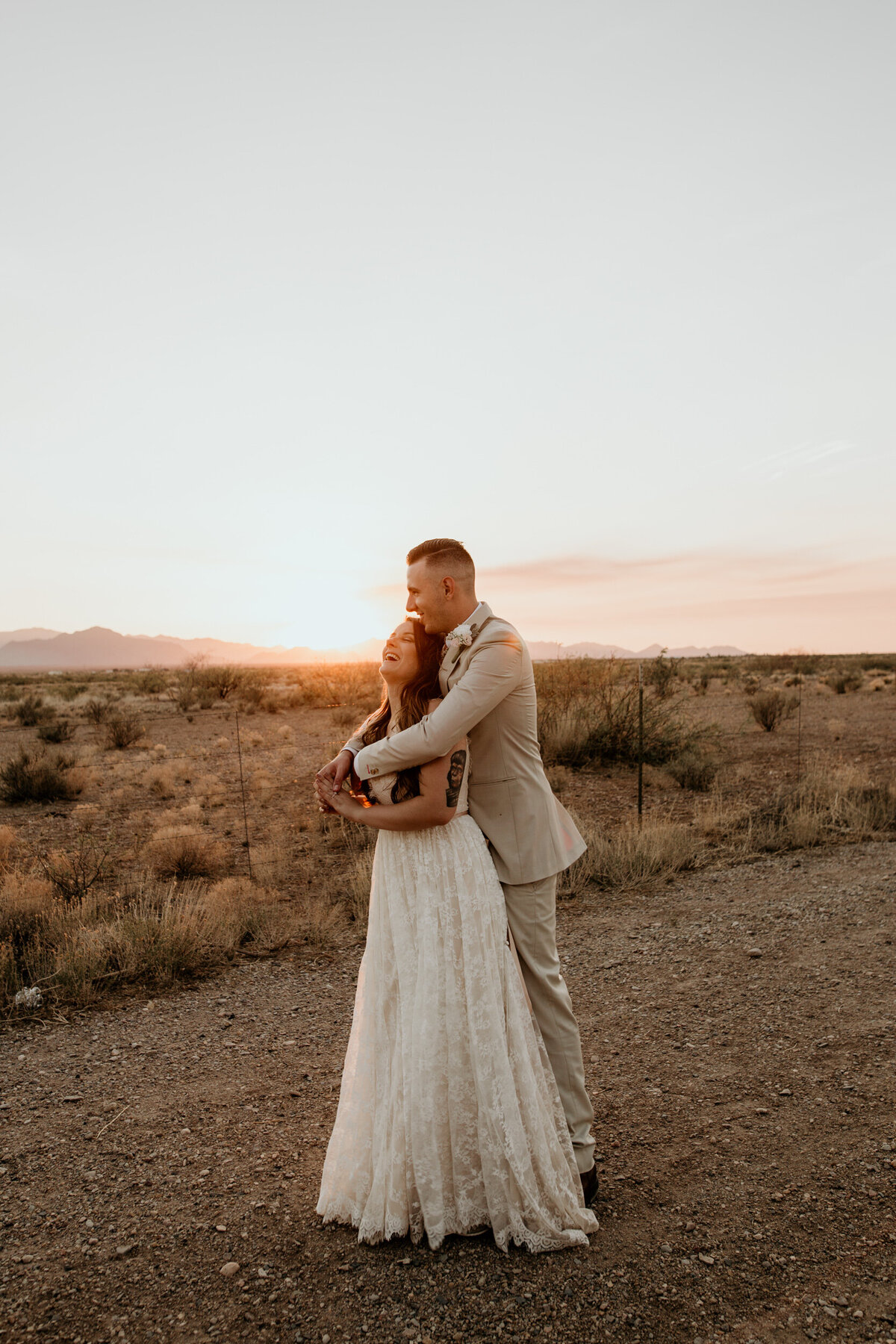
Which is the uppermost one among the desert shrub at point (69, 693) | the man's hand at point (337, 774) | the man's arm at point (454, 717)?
the man's arm at point (454, 717)

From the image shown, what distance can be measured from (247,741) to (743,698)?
17.5m

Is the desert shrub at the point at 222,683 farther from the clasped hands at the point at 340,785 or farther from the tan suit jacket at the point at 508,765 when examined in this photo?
the tan suit jacket at the point at 508,765

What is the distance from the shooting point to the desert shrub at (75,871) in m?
Answer: 7.32

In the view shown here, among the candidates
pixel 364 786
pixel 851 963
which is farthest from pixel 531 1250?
pixel 851 963

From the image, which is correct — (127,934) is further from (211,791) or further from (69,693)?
(69,693)

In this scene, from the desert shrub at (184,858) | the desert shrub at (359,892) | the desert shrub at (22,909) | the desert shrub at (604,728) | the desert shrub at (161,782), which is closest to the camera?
the desert shrub at (22,909)

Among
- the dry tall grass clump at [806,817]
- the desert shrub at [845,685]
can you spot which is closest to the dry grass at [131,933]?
the dry tall grass clump at [806,817]

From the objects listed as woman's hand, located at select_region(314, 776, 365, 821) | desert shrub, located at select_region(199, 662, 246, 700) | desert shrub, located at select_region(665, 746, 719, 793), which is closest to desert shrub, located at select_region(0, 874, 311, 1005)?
woman's hand, located at select_region(314, 776, 365, 821)

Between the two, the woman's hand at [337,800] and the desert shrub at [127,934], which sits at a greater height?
the woman's hand at [337,800]

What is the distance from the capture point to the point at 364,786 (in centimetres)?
292

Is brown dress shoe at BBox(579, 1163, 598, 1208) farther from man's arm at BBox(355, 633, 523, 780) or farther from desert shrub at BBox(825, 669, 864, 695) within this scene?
desert shrub at BBox(825, 669, 864, 695)

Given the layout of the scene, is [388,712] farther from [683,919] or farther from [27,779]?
[27,779]

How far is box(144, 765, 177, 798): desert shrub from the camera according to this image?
539 inches

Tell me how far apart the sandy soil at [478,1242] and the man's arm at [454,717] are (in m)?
1.71
